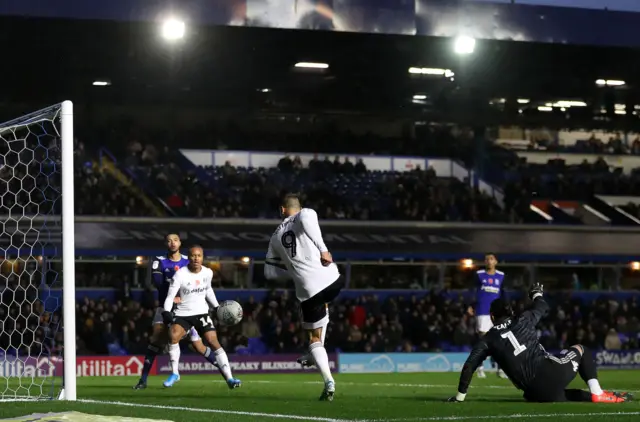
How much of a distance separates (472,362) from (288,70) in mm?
24757

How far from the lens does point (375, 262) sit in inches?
1415

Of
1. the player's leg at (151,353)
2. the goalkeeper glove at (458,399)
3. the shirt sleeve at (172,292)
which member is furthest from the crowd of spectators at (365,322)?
the goalkeeper glove at (458,399)

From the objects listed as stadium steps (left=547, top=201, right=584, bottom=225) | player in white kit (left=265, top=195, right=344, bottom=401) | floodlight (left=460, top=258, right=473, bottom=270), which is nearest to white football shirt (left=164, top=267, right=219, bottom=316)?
player in white kit (left=265, top=195, right=344, bottom=401)

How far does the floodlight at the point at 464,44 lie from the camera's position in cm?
2935

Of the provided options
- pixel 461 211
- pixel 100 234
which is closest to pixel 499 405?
pixel 100 234

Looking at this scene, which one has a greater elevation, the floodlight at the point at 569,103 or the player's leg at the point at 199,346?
the floodlight at the point at 569,103

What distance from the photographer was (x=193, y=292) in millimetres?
15805

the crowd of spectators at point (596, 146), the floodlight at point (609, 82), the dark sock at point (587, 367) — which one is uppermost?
the floodlight at point (609, 82)

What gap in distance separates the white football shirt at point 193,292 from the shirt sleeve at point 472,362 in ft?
14.0

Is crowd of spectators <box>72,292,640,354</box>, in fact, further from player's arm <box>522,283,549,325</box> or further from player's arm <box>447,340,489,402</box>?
player's arm <box>522,283,549,325</box>

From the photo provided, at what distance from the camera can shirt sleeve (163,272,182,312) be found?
15.5m

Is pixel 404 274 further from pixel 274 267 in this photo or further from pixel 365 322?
A: pixel 274 267

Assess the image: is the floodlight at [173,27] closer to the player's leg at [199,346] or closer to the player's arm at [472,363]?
the player's leg at [199,346]

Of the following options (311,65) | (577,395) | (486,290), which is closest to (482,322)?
(486,290)
